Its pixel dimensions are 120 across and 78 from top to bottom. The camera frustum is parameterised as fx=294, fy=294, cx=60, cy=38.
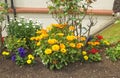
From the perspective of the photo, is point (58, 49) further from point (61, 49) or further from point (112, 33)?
point (112, 33)

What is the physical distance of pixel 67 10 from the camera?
15.0 feet

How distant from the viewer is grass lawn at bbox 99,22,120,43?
5.58 metres

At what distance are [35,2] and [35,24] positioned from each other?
146cm

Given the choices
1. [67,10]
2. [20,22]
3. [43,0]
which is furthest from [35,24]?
[43,0]

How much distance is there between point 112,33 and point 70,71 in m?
2.03

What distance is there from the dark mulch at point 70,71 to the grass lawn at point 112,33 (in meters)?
1.15

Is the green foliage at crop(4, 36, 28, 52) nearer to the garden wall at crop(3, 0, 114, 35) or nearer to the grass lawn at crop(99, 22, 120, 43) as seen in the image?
the grass lawn at crop(99, 22, 120, 43)

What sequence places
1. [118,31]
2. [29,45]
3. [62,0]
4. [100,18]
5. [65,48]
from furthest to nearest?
[100,18] < [118,31] < [29,45] < [62,0] < [65,48]

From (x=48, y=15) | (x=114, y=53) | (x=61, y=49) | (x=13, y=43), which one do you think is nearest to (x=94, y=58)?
(x=114, y=53)

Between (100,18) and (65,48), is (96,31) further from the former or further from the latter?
(65,48)

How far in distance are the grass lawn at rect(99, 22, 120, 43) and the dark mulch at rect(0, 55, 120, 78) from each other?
3.79 feet

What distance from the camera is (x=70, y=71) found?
14.1 feet

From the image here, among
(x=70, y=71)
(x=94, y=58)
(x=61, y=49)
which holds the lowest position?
(x=70, y=71)

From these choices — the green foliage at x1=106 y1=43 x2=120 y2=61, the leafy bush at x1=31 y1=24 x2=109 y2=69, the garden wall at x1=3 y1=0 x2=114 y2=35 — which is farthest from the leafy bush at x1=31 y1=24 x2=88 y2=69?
the garden wall at x1=3 y1=0 x2=114 y2=35
